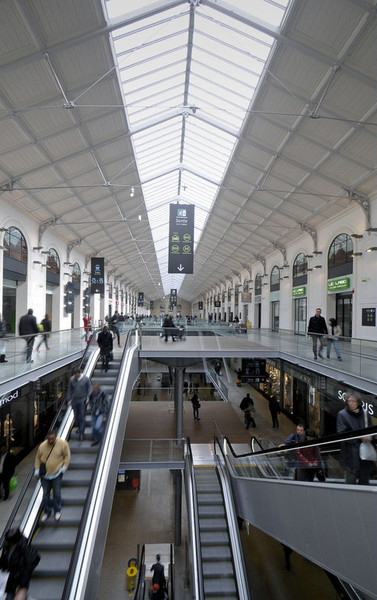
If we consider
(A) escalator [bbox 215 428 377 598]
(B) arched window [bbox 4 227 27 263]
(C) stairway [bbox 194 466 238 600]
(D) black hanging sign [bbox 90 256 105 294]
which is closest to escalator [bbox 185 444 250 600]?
(C) stairway [bbox 194 466 238 600]

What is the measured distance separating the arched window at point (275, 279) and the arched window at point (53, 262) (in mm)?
15981

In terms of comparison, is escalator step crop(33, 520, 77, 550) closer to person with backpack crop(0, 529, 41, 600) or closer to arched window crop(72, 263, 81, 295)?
person with backpack crop(0, 529, 41, 600)

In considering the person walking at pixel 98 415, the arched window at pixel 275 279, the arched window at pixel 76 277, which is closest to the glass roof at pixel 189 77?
the person walking at pixel 98 415

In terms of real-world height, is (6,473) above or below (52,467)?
below

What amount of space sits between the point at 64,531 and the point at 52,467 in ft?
3.36

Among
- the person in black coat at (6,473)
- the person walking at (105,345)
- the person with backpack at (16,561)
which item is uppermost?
the person walking at (105,345)

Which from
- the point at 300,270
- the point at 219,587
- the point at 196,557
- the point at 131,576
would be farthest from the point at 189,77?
the point at 131,576

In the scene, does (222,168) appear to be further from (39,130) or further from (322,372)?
(322,372)

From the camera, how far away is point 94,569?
523cm

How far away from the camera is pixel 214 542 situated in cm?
855

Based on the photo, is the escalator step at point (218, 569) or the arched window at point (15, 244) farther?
the arched window at point (15, 244)

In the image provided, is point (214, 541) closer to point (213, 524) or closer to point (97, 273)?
point (213, 524)

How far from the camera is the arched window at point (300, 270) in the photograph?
21.5 meters

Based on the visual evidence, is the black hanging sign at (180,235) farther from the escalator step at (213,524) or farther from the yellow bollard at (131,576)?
the yellow bollard at (131,576)
